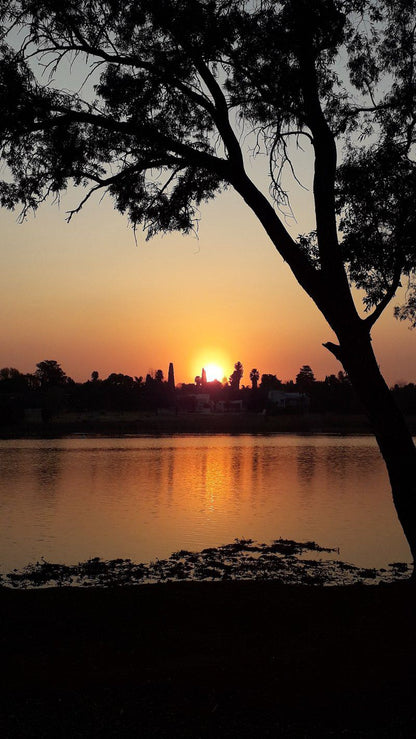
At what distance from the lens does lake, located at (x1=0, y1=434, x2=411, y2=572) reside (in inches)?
792

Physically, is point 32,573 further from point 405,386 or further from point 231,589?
point 405,386

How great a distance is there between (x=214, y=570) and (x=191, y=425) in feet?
313

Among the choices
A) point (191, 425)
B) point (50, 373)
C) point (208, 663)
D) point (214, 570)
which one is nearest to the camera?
point (208, 663)

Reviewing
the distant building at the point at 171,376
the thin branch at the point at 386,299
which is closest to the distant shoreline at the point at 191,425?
the distant building at the point at 171,376

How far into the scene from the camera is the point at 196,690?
6.77 metres

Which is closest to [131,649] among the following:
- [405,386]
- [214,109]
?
[214,109]

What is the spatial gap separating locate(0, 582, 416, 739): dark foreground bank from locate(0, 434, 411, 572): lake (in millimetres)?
7316

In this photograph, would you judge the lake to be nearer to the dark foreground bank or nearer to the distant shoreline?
the dark foreground bank

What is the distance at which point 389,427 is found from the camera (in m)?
11.5

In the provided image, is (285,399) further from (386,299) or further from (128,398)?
(386,299)

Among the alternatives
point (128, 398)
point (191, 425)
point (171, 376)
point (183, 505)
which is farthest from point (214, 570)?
point (171, 376)

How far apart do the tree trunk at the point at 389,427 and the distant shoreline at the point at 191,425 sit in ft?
246

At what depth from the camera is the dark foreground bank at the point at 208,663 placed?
6.14 metres

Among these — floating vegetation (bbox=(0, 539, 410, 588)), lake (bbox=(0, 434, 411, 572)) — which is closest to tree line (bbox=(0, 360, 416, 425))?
lake (bbox=(0, 434, 411, 572))
